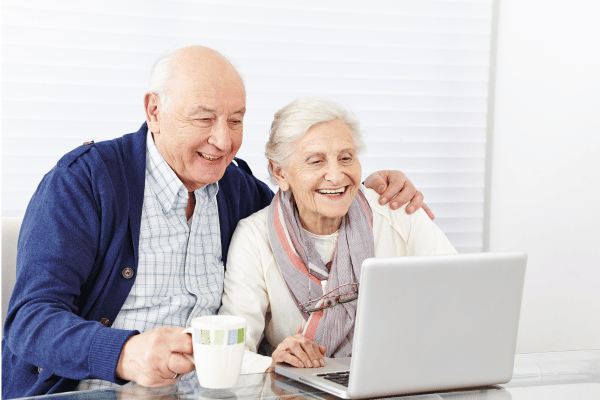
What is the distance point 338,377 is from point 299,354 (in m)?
0.15

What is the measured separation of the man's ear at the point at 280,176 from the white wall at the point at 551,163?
1443mm

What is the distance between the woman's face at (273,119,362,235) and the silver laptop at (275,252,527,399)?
2.37 feet

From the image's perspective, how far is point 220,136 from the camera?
1683 millimetres

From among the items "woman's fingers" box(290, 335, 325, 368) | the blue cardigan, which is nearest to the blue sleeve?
the blue cardigan

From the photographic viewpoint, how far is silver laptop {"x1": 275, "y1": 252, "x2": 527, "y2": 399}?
104 centimetres

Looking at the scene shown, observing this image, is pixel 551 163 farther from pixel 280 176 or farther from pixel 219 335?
pixel 219 335

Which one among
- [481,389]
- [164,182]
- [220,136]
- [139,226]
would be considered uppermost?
[220,136]

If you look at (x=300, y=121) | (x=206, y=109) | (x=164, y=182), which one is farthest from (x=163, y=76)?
(x=300, y=121)

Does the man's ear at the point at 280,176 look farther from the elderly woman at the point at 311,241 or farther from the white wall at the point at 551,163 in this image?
the white wall at the point at 551,163

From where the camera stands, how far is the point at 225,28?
2543 mm

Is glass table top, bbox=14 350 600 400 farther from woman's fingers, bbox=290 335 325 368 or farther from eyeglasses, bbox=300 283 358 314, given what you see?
eyeglasses, bbox=300 283 358 314

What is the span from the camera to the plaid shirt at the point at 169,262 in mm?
1632

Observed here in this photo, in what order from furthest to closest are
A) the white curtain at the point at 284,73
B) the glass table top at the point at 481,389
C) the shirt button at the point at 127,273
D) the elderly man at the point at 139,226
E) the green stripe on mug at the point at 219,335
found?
the white curtain at the point at 284,73
the shirt button at the point at 127,273
the elderly man at the point at 139,226
the glass table top at the point at 481,389
the green stripe on mug at the point at 219,335

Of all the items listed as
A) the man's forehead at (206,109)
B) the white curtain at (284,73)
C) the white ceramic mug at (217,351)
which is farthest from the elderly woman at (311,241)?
the white curtain at (284,73)
